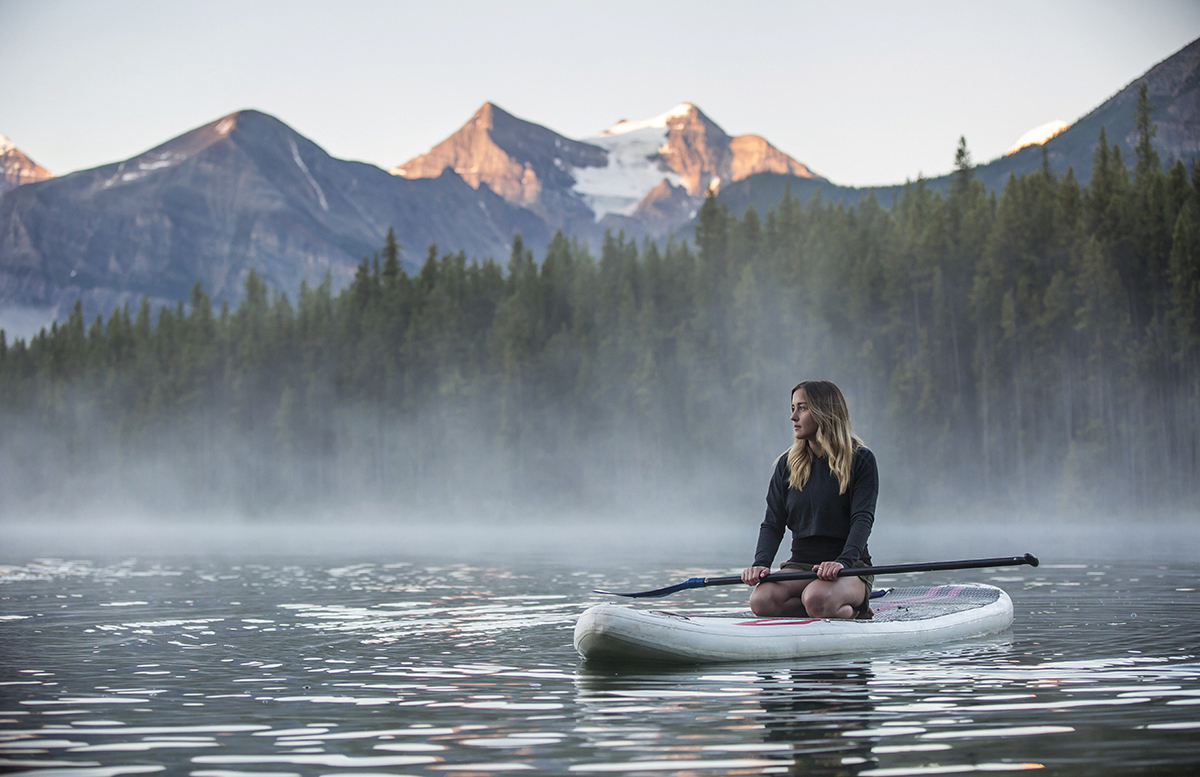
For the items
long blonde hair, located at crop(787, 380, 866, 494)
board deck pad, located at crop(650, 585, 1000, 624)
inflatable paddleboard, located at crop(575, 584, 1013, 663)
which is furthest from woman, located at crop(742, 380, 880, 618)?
board deck pad, located at crop(650, 585, 1000, 624)

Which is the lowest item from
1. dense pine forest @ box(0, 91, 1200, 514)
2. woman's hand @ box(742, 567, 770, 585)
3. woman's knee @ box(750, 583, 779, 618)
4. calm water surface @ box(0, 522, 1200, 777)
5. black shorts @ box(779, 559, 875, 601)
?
calm water surface @ box(0, 522, 1200, 777)

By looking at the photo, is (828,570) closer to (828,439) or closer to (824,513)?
(824,513)

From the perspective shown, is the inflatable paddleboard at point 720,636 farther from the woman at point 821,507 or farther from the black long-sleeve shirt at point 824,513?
the black long-sleeve shirt at point 824,513

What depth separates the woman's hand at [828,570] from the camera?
27.6 ft

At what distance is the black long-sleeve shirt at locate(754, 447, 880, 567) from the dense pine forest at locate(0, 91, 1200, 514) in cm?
4850

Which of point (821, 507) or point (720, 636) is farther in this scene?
point (821, 507)

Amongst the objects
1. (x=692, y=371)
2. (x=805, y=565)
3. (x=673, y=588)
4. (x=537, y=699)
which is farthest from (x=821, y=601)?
(x=692, y=371)

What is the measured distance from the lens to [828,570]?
844 centimetres

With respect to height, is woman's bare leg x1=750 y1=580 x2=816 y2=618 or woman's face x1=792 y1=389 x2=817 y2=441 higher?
woman's face x1=792 y1=389 x2=817 y2=441

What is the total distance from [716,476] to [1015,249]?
20830 millimetres

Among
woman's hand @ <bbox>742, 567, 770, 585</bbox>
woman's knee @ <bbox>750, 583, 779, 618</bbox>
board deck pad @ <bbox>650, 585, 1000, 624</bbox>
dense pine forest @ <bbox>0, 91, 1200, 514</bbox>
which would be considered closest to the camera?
woman's hand @ <bbox>742, 567, 770, 585</bbox>

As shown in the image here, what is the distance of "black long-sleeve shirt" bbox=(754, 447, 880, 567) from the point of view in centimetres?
865

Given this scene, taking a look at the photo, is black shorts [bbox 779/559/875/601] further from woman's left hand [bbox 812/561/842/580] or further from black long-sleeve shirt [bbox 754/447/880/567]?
woman's left hand [bbox 812/561/842/580]

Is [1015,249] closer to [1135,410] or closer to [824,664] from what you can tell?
[1135,410]
